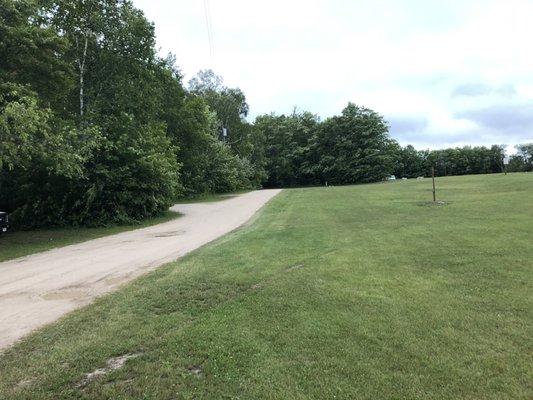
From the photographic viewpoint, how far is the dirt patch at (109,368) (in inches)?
158

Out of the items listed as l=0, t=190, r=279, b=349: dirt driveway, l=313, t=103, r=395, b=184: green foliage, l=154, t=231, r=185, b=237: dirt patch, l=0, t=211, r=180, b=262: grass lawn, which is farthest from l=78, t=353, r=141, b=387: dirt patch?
l=313, t=103, r=395, b=184: green foliage

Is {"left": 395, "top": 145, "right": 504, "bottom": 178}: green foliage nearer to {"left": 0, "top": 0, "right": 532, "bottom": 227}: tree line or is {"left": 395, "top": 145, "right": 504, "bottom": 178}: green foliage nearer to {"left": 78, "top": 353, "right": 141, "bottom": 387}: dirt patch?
{"left": 0, "top": 0, "right": 532, "bottom": 227}: tree line

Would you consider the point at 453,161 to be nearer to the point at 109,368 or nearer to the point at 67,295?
the point at 67,295

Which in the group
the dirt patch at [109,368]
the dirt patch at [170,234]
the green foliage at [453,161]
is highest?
the green foliage at [453,161]

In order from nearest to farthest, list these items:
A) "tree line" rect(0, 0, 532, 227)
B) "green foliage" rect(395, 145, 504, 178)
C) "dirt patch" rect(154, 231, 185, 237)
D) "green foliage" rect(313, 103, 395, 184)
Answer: "tree line" rect(0, 0, 532, 227)
"dirt patch" rect(154, 231, 185, 237)
"green foliage" rect(313, 103, 395, 184)
"green foliage" rect(395, 145, 504, 178)

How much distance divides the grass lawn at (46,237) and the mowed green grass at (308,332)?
266 inches

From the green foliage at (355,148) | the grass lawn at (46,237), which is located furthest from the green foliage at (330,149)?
the grass lawn at (46,237)

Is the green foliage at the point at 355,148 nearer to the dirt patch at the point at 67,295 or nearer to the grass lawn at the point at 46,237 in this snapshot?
the grass lawn at the point at 46,237

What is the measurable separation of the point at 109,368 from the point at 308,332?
202 centimetres

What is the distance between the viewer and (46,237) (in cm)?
1636

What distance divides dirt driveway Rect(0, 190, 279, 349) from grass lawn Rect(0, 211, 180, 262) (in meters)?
0.78

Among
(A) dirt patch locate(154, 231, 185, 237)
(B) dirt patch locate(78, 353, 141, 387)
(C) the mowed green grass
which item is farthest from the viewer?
(A) dirt patch locate(154, 231, 185, 237)

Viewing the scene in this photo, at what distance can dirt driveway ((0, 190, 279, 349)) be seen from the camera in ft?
20.9

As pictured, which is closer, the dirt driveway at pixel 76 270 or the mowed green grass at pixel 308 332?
the mowed green grass at pixel 308 332
